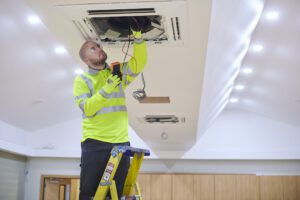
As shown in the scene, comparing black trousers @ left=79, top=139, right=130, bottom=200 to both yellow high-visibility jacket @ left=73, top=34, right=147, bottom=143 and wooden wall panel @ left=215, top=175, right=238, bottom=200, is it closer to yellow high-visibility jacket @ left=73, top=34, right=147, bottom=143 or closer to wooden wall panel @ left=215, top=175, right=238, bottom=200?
yellow high-visibility jacket @ left=73, top=34, right=147, bottom=143

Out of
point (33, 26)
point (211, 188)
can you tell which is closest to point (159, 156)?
point (211, 188)

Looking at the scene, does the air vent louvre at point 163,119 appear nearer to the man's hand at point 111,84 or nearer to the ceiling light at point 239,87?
the ceiling light at point 239,87

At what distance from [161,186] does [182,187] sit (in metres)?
0.42

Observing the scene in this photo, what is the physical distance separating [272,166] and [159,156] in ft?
7.61

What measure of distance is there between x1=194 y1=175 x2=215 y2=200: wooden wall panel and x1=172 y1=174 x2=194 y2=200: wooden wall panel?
93mm

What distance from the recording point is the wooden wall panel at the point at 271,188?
837 cm

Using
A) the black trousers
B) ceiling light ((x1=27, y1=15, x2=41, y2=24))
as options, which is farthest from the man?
ceiling light ((x1=27, y1=15, x2=41, y2=24))

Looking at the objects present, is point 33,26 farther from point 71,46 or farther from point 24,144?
point 24,144

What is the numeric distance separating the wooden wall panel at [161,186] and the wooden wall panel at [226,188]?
A: 0.94 metres

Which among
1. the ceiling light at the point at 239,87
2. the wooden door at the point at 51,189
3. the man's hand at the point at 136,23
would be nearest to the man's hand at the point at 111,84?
the man's hand at the point at 136,23

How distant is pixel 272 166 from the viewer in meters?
8.73

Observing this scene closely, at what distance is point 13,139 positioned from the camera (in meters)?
8.71

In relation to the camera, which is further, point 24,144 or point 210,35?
point 24,144

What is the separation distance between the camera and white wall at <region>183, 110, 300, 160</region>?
8.64 m
